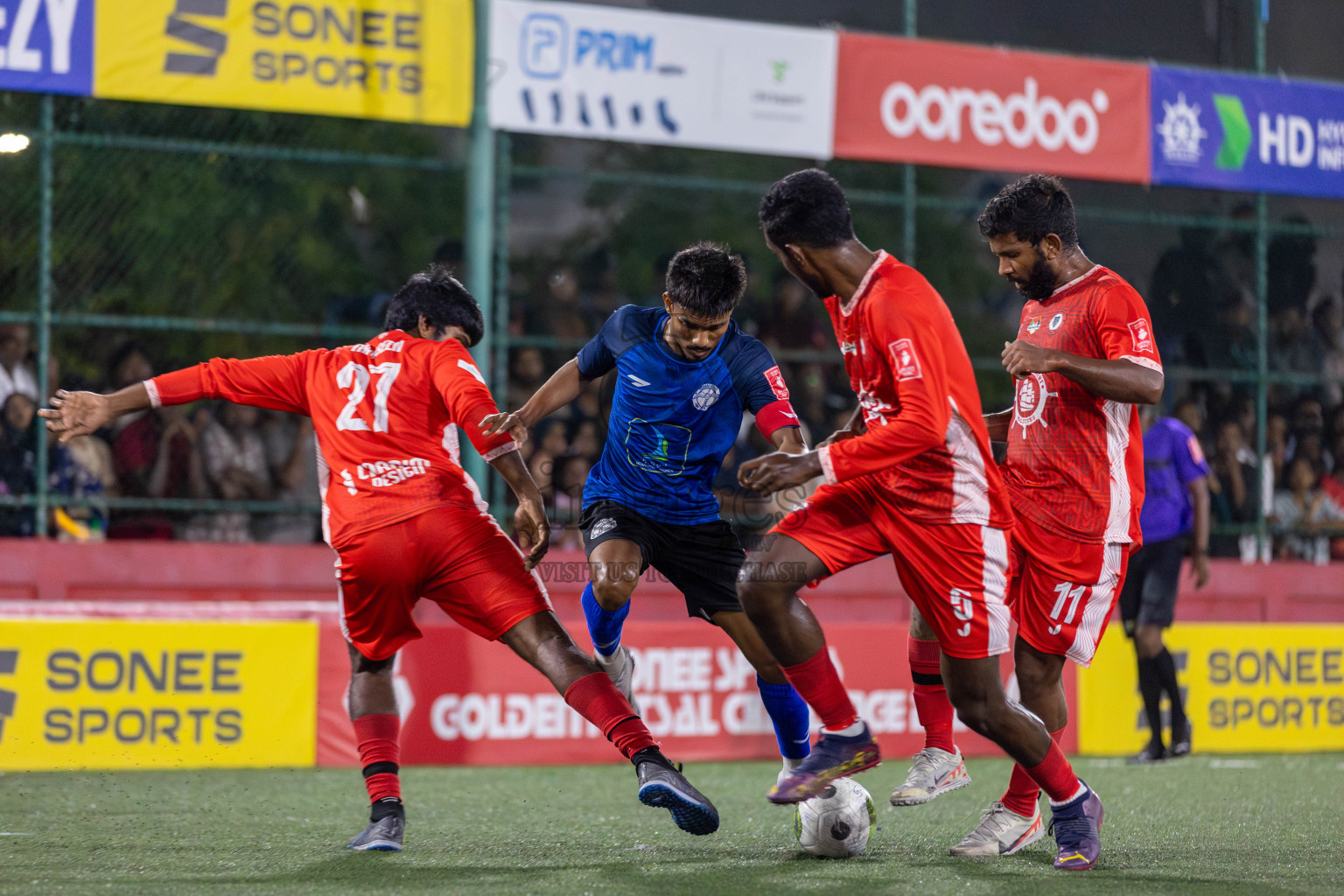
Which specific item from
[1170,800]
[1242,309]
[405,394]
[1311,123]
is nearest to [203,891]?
[405,394]

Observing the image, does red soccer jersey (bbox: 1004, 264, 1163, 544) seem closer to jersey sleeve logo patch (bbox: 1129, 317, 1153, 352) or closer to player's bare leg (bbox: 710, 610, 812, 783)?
jersey sleeve logo patch (bbox: 1129, 317, 1153, 352)

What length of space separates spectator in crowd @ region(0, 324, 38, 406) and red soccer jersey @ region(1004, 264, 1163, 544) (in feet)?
23.9

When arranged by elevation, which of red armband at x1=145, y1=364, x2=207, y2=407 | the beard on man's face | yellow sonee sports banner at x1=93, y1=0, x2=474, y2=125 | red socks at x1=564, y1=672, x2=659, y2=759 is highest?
yellow sonee sports banner at x1=93, y1=0, x2=474, y2=125

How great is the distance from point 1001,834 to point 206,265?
26.5 feet

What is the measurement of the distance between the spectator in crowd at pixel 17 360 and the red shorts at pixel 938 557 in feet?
22.9

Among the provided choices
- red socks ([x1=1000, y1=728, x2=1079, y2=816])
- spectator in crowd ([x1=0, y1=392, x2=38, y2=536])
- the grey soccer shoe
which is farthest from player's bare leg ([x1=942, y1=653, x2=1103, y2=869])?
spectator in crowd ([x1=0, y1=392, x2=38, y2=536])

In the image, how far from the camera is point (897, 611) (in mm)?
11023

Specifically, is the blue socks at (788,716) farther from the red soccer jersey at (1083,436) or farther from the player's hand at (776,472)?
the player's hand at (776,472)

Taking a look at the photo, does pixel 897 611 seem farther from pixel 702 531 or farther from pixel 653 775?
pixel 653 775

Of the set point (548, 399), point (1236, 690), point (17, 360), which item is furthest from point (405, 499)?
point (1236, 690)

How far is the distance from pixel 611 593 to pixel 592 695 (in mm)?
710

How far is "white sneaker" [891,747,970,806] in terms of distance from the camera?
16.4 feet

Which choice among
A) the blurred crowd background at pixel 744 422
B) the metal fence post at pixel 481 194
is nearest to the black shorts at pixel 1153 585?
the blurred crowd background at pixel 744 422

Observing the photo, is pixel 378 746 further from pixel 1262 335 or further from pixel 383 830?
pixel 1262 335
